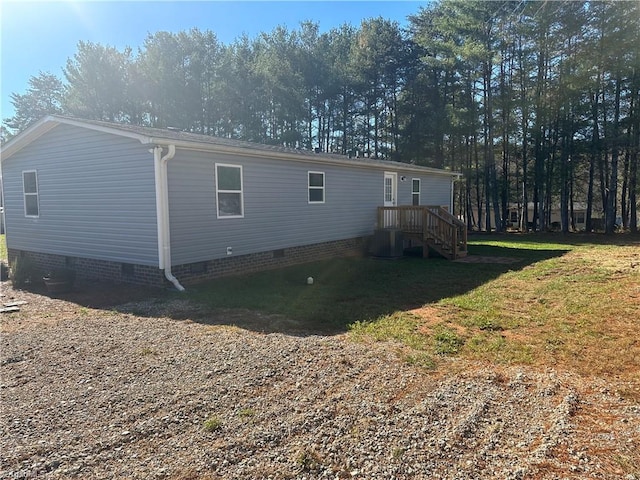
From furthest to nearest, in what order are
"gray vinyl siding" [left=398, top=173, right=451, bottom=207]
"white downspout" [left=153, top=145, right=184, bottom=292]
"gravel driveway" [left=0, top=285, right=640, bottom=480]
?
"gray vinyl siding" [left=398, top=173, right=451, bottom=207], "white downspout" [left=153, top=145, right=184, bottom=292], "gravel driveway" [left=0, top=285, right=640, bottom=480]

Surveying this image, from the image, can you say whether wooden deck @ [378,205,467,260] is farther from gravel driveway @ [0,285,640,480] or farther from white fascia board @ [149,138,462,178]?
gravel driveway @ [0,285,640,480]

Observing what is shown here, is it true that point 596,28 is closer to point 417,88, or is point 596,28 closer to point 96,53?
point 417,88

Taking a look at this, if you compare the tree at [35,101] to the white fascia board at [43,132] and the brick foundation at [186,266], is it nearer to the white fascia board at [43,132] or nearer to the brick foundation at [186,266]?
the white fascia board at [43,132]

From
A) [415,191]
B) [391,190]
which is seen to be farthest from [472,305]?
[415,191]

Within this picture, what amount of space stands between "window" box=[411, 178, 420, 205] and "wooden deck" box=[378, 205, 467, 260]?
85.8 inches

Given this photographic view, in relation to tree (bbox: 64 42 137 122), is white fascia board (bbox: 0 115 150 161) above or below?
below

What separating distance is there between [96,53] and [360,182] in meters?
22.7

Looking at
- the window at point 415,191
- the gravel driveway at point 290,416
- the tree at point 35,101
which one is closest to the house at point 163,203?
the window at point 415,191

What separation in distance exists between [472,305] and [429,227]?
20.3 ft

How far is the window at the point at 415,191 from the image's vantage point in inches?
603

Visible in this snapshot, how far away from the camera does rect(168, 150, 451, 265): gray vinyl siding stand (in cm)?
793

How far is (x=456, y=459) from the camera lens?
8.00 feet

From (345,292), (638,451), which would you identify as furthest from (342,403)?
(345,292)

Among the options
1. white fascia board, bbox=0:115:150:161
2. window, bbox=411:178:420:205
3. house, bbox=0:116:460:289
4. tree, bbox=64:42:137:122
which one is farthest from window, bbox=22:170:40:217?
tree, bbox=64:42:137:122
